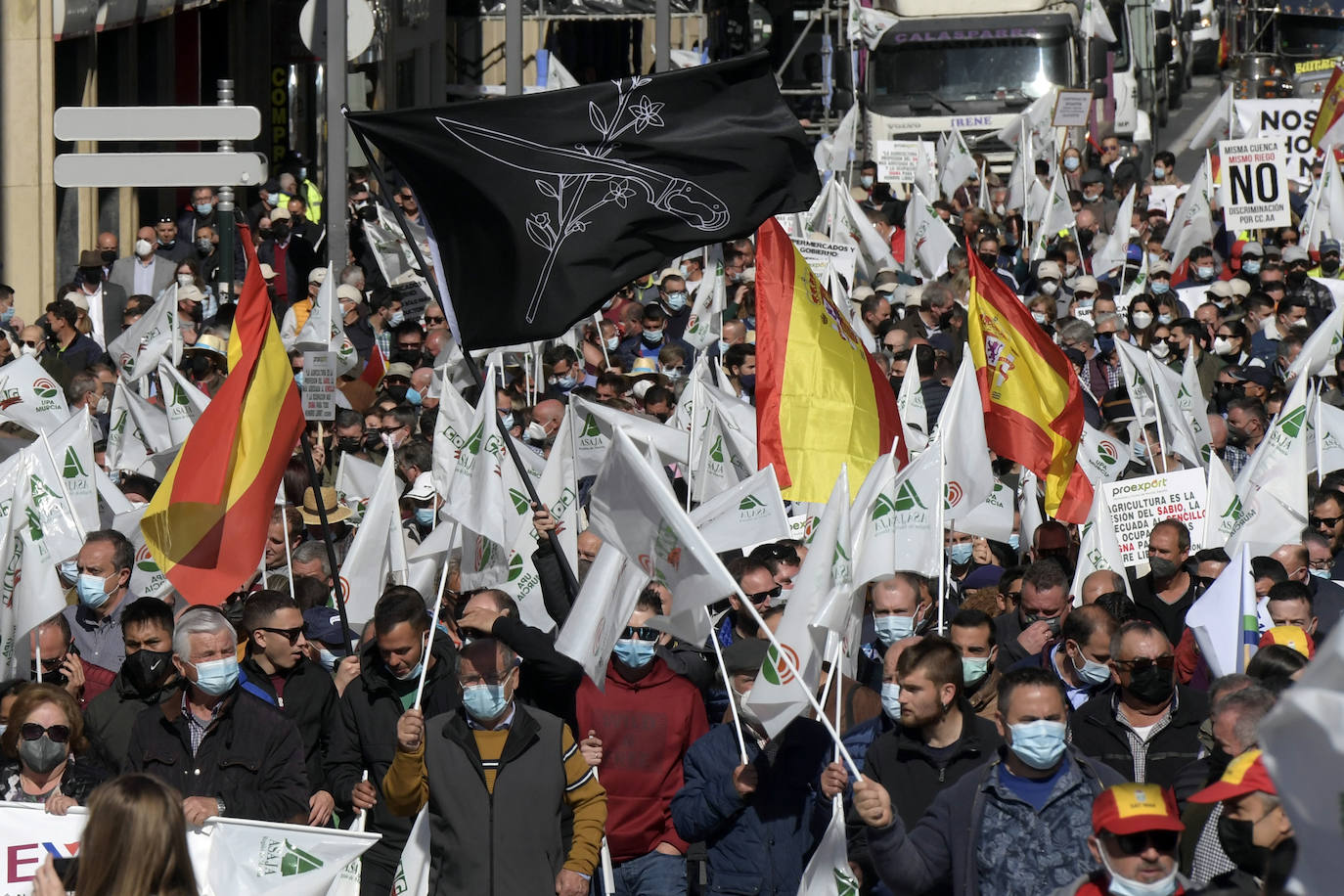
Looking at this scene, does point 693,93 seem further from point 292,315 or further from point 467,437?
point 292,315

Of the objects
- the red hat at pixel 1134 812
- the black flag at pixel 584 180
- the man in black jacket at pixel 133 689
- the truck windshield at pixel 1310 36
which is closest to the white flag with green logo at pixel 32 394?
the black flag at pixel 584 180

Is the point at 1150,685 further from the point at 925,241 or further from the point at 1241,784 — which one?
the point at 925,241

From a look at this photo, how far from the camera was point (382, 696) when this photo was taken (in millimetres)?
7535

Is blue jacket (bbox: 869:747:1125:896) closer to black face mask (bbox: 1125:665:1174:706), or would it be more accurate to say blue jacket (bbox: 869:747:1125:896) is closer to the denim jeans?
black face mask (bbox: 1125:665:1174:706)

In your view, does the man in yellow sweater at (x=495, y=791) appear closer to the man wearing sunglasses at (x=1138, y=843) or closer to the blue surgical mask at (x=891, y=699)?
the blue surgical mask at (x=891, y=699)

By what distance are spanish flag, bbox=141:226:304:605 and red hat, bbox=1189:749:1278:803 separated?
4.72 meters

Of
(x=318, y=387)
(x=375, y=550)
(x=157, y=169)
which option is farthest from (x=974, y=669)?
(x=157, y=169)

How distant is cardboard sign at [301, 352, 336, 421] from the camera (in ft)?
40.4

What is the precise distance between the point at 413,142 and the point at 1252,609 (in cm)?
328

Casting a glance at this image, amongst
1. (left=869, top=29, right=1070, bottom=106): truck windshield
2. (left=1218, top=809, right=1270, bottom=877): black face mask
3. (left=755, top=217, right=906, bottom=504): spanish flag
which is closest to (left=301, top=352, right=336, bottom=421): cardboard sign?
(left=755, top=217, right=906, bottom=504): spanish flag

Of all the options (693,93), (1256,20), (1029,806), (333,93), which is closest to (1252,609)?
(1029,806)

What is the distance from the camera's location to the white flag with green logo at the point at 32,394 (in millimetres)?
12906

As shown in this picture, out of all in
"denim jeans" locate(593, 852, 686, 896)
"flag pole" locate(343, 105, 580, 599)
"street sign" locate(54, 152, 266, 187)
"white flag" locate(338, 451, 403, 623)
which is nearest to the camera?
"denim jeans" locate(593, 852, 686, 896)

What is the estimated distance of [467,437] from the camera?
10.8m
